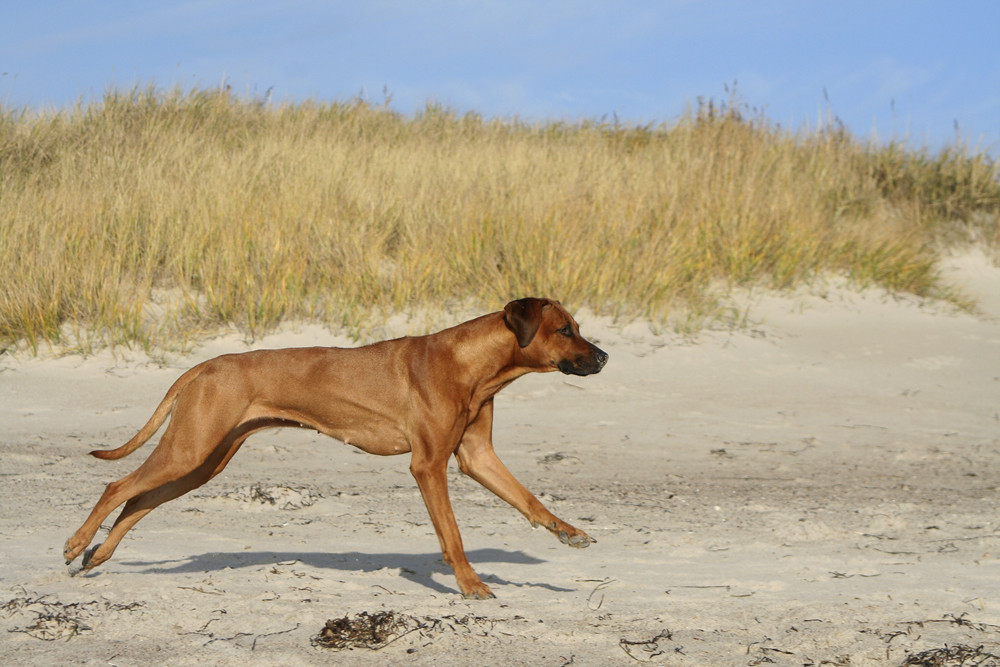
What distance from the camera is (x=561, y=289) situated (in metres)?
10.7

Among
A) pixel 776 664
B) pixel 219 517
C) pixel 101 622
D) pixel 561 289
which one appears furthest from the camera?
pixel 561 289

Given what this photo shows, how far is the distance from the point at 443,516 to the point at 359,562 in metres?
0.95

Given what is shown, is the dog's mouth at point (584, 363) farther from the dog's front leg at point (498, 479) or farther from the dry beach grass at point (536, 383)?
the dry beach grass at point (536, 383)

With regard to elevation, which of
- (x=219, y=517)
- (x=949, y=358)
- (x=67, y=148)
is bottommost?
(x=219, y=517)

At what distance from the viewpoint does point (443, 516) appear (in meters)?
4.51

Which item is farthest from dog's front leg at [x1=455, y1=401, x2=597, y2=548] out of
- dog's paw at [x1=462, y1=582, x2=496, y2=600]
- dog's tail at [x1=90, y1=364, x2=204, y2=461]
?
dog's tail at [x1=90, y1=364, x2=204, y2=461]

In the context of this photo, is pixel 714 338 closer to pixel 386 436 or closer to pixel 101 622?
pixel 386 436

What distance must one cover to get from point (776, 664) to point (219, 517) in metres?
3.59

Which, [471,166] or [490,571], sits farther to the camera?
[471,166]

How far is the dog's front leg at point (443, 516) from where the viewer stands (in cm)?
446

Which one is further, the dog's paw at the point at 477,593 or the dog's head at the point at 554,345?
the dog's head at the point at 554,345

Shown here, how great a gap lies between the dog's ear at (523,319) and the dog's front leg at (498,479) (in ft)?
1.41

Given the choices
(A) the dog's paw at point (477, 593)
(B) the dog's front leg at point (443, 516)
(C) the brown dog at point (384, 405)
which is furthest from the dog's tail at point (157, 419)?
(A) the dog's paw at point (477, 593)

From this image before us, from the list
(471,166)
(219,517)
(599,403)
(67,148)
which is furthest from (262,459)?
(67,148)
